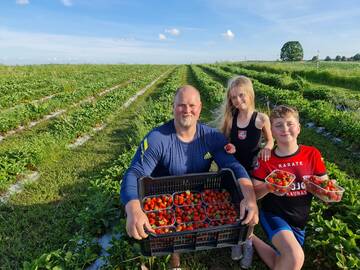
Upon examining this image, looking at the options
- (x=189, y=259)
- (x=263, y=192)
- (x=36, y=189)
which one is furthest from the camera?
(x=36, y=189)

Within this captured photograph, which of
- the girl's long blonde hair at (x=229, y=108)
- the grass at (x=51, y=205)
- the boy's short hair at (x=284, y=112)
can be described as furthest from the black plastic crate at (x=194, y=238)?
the grass at (x=51, y=205)

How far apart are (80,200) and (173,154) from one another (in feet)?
9.10

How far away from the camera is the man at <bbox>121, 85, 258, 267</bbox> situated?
299 cm

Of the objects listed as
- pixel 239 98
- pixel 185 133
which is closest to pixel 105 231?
pixel 185 133

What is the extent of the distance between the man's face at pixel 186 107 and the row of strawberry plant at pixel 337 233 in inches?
75.7

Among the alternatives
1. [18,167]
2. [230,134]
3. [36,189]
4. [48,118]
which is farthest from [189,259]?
[48,118]

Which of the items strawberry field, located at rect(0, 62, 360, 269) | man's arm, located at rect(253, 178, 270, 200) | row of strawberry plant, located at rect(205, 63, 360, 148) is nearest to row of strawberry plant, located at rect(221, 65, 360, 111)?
strawberry field, located at rect(0, 62, 360, 269)

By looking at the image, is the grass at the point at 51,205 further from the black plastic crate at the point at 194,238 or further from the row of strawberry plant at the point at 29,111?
the row of strawberry plant at the point at 29,111

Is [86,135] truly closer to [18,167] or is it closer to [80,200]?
[18,167]

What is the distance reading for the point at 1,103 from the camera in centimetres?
1229

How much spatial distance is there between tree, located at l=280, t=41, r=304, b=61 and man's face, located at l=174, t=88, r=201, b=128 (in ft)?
363

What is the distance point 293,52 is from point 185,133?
11188 centimetres

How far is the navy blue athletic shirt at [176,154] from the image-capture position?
3.04 meters

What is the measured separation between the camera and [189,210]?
2836 mm
